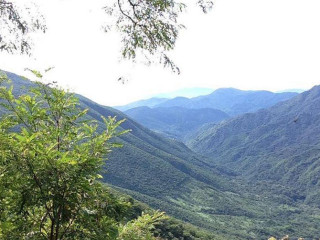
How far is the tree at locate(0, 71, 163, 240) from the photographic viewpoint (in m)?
4.44

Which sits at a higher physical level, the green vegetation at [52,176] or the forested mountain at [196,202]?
the green vegetation at [52,176]

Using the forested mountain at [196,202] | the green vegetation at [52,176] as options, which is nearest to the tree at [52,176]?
the green vegetation at [52,176]

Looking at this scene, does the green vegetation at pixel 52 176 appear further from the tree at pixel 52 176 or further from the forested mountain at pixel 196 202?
the forested mountain at pixel 196 202

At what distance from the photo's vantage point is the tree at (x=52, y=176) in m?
4.44

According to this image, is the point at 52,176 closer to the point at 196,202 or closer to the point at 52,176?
the point at 52,176

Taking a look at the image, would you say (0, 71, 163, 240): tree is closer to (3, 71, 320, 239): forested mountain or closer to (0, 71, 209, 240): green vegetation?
(0, 71, 209, 240): green vegetation

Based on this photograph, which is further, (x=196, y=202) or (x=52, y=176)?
(x=196, y=202)

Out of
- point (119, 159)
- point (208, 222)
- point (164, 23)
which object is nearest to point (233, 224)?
point (208, 222)

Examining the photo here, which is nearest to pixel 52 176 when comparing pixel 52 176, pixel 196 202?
pixel 52 176

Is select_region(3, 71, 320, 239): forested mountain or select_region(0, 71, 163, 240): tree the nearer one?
select_region(0, 71, 163, 240): tree

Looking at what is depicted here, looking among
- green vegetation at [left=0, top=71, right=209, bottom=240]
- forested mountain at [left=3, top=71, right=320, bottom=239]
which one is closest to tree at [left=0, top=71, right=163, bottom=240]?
green vegetation at [left=0, top=71, right=209, bottom=240]

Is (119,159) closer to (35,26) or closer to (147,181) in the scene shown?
(147,181)

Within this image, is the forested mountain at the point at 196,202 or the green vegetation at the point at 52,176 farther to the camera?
the forested mountain at the point at 196,202

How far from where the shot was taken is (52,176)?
14.7 feet
